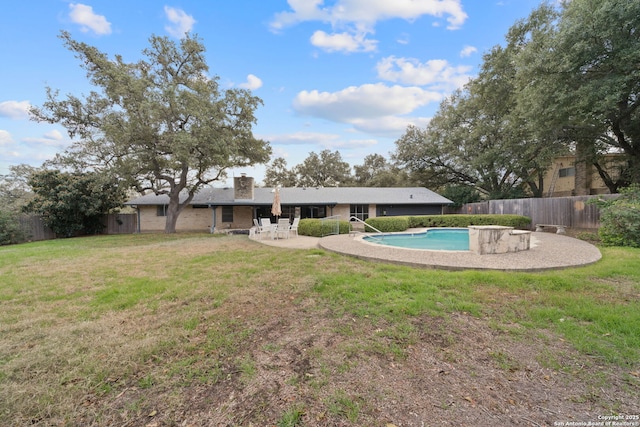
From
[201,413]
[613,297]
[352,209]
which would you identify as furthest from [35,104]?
[613,297]

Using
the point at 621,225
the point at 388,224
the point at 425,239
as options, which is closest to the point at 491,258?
the point at 621,225

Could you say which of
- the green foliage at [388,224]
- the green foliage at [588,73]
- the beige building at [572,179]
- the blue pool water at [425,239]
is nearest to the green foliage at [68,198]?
the green foliage at [388,224]

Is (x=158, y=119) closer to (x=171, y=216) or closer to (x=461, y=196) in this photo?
(x=171, y=216)

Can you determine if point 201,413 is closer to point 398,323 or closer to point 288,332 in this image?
point 288,332

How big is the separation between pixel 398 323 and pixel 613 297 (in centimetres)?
342

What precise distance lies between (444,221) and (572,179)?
14.3 m

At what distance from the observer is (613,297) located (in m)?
3.95

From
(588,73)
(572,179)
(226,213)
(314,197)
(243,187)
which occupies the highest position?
(588,73)

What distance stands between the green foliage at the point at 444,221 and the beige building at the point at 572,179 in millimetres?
9482

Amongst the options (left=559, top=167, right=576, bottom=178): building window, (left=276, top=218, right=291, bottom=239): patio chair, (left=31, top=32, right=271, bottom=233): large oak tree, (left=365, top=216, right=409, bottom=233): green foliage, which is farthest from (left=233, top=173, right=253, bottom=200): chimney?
(left=559, top=167, right=576, bottom=178): building window

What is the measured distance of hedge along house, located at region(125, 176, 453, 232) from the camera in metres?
18.8

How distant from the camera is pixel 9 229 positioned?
13961mm

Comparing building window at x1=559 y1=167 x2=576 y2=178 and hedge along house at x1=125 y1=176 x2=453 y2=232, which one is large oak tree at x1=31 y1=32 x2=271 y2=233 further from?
building window at x1=559 y1=167 x2=576 y2=178

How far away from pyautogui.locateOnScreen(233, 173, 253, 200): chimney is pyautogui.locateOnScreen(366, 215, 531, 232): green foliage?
896 centimetres
